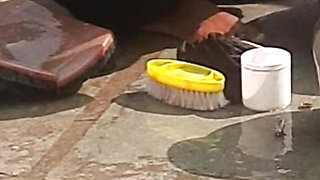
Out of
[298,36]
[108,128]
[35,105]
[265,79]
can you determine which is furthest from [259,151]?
[298,36]

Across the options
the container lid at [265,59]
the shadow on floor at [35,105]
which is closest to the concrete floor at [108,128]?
the shadow on floor at [35,105]

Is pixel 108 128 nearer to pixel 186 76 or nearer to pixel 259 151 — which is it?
pixel 186 76

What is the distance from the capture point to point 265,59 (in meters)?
1.79

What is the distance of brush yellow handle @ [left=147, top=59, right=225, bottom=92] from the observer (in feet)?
5.87

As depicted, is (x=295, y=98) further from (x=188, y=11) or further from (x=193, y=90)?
(x=188, y=11)

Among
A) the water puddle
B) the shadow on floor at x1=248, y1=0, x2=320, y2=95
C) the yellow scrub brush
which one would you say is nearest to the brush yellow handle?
the yellow scrub brush

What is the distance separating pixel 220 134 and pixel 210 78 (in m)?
0.16

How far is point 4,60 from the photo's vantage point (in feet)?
6.07

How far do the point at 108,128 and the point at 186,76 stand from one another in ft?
0.69

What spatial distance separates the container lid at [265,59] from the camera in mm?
1750

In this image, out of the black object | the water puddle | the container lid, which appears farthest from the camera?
the black object

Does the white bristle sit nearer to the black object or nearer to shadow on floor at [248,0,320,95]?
the black object

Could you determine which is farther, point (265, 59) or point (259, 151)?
point (265, 59)

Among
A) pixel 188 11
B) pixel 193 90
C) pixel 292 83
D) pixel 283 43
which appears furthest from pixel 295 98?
pixel 188 11
